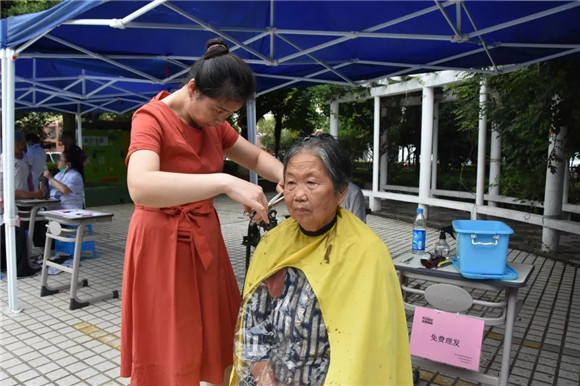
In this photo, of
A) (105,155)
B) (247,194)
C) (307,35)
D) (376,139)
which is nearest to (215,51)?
(247,194)

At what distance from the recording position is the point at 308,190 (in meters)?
1.65

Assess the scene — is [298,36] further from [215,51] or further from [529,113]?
[529,113]

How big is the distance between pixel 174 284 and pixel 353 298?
26.1 inches

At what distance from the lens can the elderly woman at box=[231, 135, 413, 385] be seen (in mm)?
1518

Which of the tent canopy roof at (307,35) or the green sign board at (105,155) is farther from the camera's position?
the green sign board at (105,155)

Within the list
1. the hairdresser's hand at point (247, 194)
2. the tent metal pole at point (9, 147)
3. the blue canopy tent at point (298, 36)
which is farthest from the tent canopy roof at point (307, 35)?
the hairdresser's hand at point (247, 194)

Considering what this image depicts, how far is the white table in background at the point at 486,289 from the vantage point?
252cm

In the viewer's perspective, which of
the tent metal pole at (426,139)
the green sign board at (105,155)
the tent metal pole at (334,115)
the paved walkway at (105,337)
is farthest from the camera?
the green sign board at (105,155)

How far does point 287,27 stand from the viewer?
4188 millimetres

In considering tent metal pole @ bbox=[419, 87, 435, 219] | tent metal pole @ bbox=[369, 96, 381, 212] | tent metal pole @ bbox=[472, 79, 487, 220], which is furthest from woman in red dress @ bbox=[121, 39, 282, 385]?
tent metal pole @ bbox=[369, 96, 381, 212]

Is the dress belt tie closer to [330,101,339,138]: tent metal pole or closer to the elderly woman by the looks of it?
the elderly woman

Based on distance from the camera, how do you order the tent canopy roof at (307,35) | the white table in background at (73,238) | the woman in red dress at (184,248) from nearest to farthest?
1. the woman in red dress at (184,248)
2. the tent canopy roof at (307,35)
3. the white table in background at (73,238)

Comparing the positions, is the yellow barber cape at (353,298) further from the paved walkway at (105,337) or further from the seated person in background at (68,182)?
the seated person in background at (68,182)

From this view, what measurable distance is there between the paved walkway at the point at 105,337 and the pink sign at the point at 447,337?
47 centimetres
